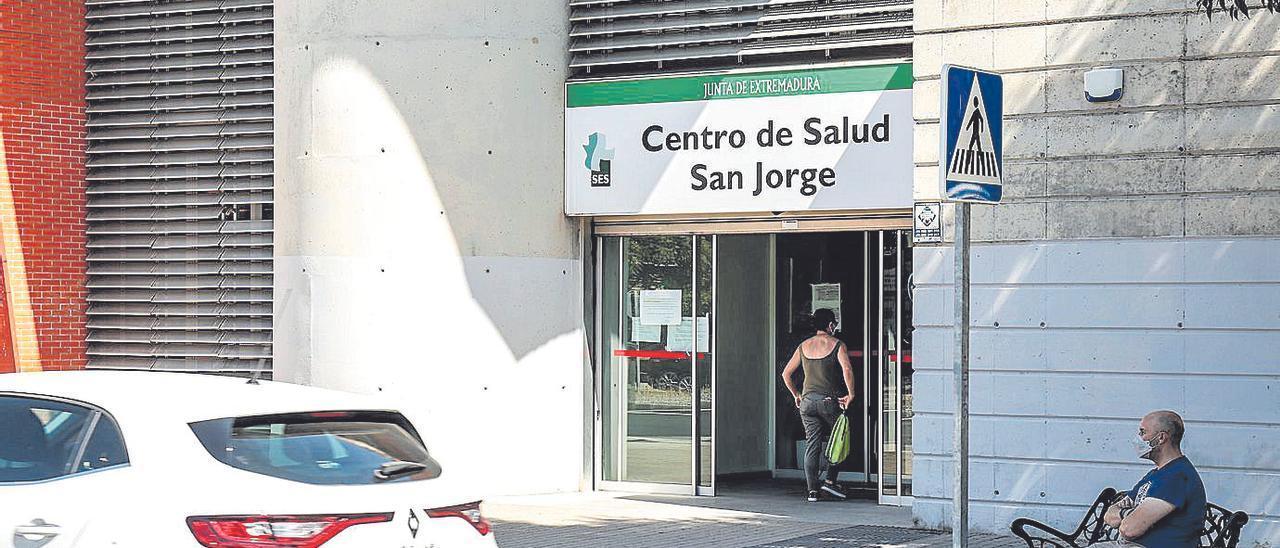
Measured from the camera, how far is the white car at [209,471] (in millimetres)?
6133

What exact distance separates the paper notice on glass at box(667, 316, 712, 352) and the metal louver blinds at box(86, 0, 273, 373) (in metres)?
3.88

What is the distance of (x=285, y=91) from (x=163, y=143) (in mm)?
2331

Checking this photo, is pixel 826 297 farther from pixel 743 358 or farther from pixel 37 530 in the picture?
pixel 37 530

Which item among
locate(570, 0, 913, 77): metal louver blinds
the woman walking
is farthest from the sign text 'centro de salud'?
the woman walking

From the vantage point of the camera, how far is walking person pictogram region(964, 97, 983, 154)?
23.6 ft

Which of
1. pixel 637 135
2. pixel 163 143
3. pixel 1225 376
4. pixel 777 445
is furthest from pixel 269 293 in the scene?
pixel 1225 376

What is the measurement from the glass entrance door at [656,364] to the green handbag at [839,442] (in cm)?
104

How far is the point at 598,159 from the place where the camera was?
14.2 m

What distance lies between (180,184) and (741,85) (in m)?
5.82

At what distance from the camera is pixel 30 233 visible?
16.0m

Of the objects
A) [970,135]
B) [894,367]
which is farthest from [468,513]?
[894,367]

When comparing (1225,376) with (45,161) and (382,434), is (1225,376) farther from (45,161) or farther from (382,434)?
(45,161)

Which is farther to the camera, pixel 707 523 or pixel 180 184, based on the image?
pixel 180 184

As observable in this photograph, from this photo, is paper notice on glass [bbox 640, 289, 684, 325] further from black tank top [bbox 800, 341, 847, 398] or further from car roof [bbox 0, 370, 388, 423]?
car roof [bbox 0, 370, 388, 423]
